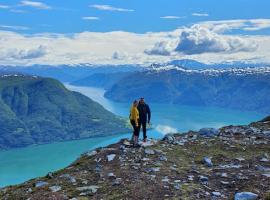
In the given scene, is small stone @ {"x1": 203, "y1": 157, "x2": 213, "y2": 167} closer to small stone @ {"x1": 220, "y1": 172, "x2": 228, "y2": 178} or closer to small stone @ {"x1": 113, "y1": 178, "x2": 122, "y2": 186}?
small stone @ {"x1": 220, "y1": 172, "x2": 228, "y2": 178}

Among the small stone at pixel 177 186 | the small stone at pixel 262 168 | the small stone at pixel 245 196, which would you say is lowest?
the small stone at pixel 262 168

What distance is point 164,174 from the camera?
22.7m

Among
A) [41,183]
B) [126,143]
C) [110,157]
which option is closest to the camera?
[41,183]

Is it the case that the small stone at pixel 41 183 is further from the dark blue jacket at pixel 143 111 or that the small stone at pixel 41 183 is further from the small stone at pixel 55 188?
the dark blue jacket at pixel 143 111

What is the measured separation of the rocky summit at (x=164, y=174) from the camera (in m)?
20.0

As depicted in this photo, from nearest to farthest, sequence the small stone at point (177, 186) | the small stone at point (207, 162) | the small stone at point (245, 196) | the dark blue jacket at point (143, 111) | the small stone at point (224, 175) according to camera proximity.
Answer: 1. the small stone at point (245, 196)
2. the small stone at point (177, 186)
3. the small stone at point (224, 175)
4. the small stone at point (207, 162)
5. the dark blue jacket at point (143, 111)

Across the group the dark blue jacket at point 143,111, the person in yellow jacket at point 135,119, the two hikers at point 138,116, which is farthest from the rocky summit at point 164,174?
the dark blue jacket at point 143,111

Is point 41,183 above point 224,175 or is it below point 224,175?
below

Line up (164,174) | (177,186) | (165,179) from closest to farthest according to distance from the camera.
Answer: (177,186) → (165,179) → (164,174)

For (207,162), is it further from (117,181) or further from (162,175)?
(117,181)

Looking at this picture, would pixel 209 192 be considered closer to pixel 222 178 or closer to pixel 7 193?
pixel 222 178

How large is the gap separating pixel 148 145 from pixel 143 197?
10420 mm

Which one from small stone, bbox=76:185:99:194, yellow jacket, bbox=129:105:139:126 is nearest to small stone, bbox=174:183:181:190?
small stone, bbox=76:185:99:194

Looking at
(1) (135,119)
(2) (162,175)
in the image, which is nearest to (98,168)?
(2) (162,175)
